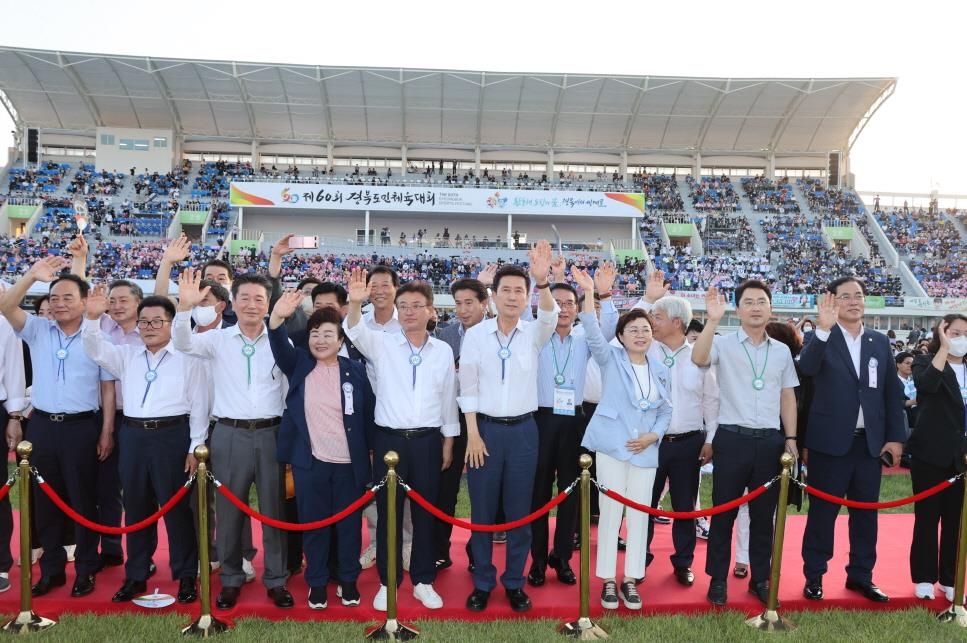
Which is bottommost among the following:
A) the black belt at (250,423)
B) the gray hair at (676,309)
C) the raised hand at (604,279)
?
the black belt at (250,423)

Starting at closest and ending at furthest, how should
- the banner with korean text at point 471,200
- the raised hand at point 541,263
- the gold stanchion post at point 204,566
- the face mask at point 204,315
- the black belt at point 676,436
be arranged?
the gold stanchion post at point 204,566 < the raised hand at point 541,263 < the face mask at point 204,315 < the black belt at point 676,436 < the banner with korean text at point 471,200

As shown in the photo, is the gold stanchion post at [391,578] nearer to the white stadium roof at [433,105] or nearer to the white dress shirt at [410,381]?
the white dress shirt at [410,381]

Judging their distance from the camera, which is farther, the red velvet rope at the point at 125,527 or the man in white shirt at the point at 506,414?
the man in white shirt at the point at 506,414

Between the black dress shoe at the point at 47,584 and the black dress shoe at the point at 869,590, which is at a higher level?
the black dress shoe at the point at 869,590

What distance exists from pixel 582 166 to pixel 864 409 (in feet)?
125

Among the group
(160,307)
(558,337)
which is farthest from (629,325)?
(160,307)

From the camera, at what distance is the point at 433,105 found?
36750 millimetres

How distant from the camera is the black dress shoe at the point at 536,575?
4.42m

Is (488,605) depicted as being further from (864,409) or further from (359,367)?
(864,409)

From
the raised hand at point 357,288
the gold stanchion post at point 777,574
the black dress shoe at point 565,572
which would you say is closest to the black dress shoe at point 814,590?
the gold stanchion post at point 777,574

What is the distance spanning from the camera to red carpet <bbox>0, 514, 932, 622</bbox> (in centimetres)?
396

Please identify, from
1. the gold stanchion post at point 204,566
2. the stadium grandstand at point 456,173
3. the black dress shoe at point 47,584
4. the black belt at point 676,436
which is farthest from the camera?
the stadium grandstand at point 456,173

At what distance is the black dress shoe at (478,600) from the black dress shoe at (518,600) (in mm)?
135

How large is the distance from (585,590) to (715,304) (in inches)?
69.9
